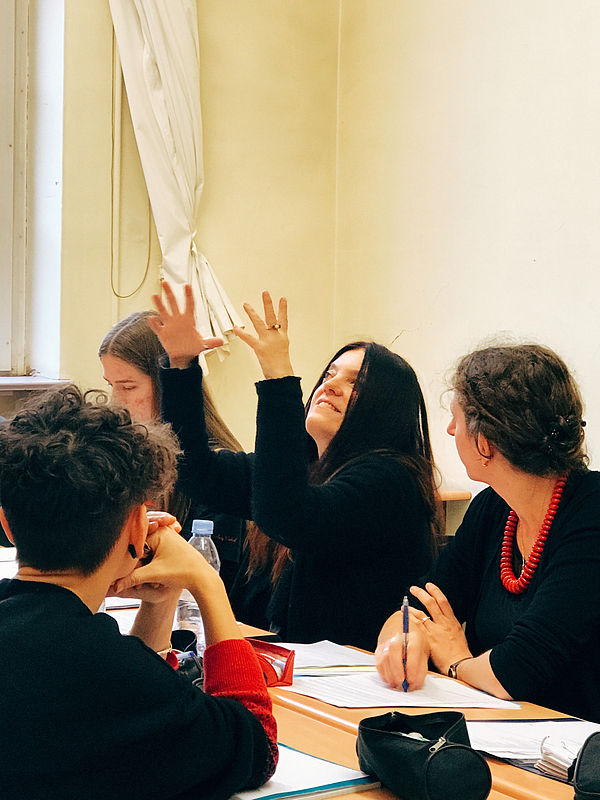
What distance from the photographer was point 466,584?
79.8 inches

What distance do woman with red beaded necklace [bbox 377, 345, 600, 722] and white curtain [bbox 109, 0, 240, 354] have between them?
1987 millimetres

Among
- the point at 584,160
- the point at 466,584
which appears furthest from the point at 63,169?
the point at 466,584

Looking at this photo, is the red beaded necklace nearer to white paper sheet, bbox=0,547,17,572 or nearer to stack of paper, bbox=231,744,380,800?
stack of paper, bbox=231,744,380,800

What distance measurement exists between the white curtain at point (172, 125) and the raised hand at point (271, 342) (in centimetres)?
169

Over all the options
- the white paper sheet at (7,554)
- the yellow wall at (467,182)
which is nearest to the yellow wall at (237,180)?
the yellow wall at (467,182)

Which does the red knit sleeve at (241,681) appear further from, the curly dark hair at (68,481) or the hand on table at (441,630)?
the hand on table at (441,630)

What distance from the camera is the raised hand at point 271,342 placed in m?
2.03

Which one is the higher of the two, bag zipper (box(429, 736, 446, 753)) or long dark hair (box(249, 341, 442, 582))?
long dark hair (box(249, 341, 442, 582))

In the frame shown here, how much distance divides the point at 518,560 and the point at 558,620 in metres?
0.25

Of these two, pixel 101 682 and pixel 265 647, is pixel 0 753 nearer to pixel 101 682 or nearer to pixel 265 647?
pixel 101 682

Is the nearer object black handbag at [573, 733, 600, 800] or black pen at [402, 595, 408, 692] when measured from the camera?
black handbag at [573, 733, 600, 800]

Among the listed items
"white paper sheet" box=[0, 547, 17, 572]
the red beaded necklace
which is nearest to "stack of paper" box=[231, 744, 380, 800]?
the red beaded necklace

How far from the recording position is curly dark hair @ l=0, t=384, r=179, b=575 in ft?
Result: 3.38

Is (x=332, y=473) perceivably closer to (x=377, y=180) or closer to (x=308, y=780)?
(x=308, y=780)
